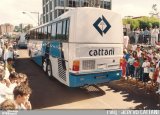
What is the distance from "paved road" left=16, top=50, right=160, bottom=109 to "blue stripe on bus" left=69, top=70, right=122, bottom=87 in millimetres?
559

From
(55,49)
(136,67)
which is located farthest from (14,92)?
(136,67)

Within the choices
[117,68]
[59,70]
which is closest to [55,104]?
[59,70]

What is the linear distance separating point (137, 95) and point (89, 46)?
8.62 ft

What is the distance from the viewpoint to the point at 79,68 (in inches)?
376

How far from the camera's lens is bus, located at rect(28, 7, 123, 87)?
31.5ft

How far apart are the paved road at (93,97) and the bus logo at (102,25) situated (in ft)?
8.14

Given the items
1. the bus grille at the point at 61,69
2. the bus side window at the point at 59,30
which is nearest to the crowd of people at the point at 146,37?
the bus side window at the point at 59,30

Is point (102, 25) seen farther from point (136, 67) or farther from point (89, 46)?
point (136, 67)

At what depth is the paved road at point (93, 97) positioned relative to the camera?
880cm

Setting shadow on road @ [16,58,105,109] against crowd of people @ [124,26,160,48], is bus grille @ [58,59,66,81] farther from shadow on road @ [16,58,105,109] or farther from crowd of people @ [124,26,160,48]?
crowd of people @ [124,26,160,48]

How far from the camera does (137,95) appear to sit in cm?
995

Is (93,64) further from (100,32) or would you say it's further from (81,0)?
(81,0)

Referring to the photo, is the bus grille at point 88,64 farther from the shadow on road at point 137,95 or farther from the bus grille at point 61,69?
the shadow on road at point 137,95

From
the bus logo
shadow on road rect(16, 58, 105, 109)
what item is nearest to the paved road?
shadow on road rect(16, 58, 105, 109)
